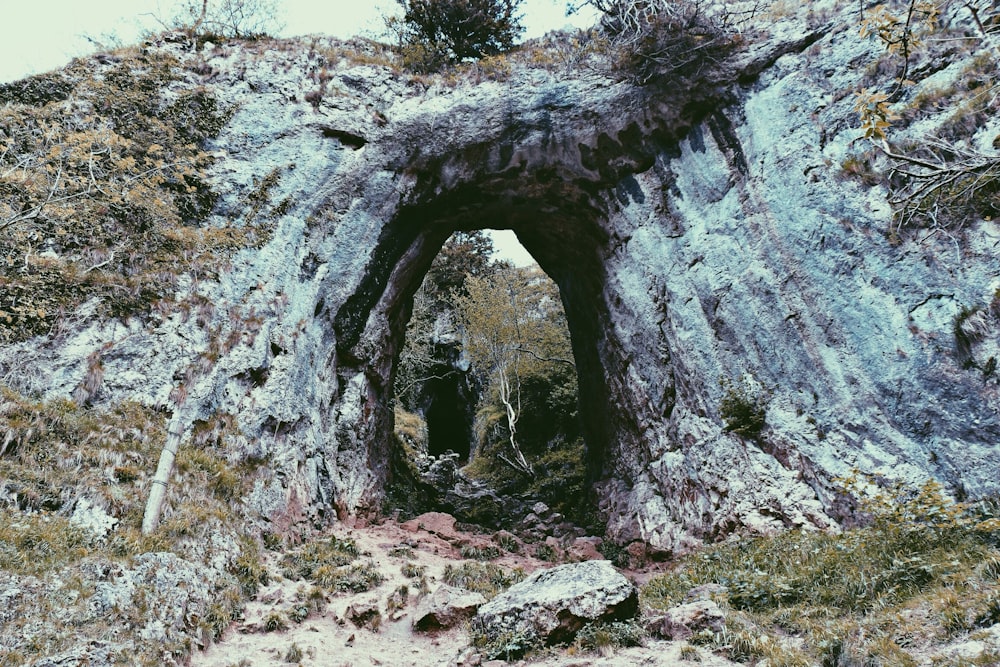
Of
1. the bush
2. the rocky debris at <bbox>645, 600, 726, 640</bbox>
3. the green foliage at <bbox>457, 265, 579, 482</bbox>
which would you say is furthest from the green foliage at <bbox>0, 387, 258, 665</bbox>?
the green foliage at <bbox>457, 265, 579, 482</bbox>

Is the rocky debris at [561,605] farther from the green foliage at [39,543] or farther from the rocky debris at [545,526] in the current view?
the rocky debris at [545,526]

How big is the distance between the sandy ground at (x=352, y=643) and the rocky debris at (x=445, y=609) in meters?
0.12

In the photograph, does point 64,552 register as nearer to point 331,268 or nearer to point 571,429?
point 331,268

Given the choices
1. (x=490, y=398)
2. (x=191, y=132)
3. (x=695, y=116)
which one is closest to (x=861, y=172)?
(x=695, y=116)

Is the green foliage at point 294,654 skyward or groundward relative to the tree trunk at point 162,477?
groundward

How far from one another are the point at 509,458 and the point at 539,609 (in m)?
16.7

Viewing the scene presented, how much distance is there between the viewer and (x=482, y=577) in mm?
9922

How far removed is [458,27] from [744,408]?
13.9 meters

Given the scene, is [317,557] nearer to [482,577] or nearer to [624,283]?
[482,577]

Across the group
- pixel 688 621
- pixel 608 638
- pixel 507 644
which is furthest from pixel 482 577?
pixel 688 621

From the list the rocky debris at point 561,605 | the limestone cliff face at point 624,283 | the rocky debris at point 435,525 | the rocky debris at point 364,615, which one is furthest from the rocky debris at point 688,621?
the rocky debris at point 435,525

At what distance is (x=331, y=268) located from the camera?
1406cm

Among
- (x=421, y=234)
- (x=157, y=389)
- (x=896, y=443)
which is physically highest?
(x=421, y=234)

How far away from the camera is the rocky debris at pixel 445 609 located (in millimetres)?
7824
